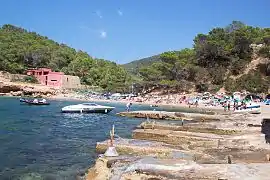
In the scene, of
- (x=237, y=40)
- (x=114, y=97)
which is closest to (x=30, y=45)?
(x=114, y=97)

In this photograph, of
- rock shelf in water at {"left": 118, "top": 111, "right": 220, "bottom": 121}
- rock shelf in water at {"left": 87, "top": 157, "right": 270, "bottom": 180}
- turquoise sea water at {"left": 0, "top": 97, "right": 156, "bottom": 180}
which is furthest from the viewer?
rock shelf in water at {"left": 118, "top": 111, "right": 220, "bottom": 121}

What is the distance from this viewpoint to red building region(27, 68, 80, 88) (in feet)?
400

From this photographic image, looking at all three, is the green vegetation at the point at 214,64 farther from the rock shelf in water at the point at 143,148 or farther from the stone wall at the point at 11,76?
the rock shelf in water at the point at 143,148

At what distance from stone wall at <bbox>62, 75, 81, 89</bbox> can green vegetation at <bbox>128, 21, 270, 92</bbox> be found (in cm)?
2583

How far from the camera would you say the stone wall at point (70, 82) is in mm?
124188

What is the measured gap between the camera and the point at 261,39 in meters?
114

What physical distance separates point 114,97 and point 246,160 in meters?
94.7

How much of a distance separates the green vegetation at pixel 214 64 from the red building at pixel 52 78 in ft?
86.0

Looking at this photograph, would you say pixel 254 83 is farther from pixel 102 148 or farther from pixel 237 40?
pixel 102 148

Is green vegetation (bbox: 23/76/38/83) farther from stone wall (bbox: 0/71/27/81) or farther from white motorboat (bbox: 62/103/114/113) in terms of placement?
white motorboat (bbox: 62/103/114/113)

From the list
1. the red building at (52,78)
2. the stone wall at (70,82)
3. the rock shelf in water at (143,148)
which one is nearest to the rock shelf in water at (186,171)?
the rock shelf in water at (143,148)

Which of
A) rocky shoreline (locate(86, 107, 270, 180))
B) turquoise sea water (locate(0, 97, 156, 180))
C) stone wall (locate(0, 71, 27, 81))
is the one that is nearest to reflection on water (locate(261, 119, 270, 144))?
rocky shoreline (locate(86, 107, 270, 180))

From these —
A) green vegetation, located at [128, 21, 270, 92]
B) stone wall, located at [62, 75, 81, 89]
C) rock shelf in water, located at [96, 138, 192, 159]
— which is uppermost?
green vegetation, located at [128, 21, 270, 92]

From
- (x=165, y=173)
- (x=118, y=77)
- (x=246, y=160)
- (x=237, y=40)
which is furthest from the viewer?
(x=118, y=77)
